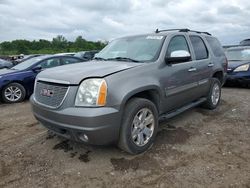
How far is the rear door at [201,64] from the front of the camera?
5.23 m

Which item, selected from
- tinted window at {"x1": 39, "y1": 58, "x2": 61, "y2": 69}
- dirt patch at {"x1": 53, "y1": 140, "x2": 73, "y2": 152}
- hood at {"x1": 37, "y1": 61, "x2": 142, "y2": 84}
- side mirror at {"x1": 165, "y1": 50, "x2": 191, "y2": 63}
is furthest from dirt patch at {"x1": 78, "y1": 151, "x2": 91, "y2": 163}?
tinted window at {"x1": 39, "y1": 58, "x2": 61, "y2": 69}

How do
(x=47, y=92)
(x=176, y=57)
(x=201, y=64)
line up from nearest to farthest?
1. (x=47, y=92)
2. (x=176, y=57)
3. (x=201, y=64)

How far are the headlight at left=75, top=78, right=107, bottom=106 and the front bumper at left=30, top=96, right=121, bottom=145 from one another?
0.08m

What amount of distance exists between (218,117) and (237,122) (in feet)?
1.52

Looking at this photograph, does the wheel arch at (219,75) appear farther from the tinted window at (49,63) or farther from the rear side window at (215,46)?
the tinted window at (49,63)

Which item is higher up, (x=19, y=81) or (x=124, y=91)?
Result: (x=124, y=91)

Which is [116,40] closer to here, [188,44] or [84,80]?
[188,44]

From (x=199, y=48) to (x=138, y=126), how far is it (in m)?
2.60

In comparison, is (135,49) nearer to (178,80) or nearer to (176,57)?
(176,57)

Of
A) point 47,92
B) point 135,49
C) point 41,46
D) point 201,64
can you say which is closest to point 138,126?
point 47,92

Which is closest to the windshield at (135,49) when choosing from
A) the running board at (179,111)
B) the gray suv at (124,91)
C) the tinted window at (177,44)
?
the gray suv at (124,91)

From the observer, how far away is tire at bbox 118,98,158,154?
3545 mm

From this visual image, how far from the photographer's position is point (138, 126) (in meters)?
3.78

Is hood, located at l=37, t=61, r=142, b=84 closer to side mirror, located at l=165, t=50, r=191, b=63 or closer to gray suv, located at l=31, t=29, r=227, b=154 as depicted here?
gray suv, located at l=31, t=29, r=227, b=154
